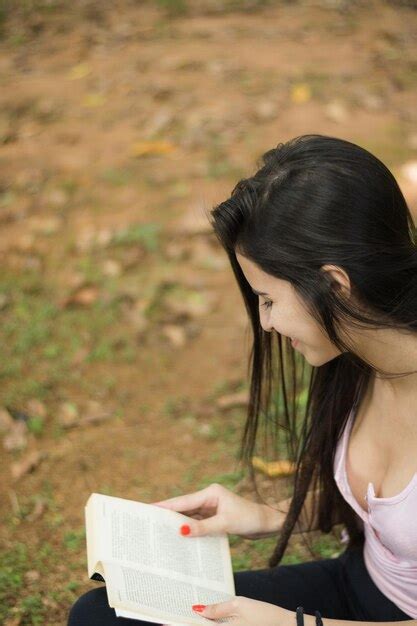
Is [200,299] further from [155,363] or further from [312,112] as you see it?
[312,112]

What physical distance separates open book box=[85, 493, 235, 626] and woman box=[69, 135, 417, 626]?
0.05 metres

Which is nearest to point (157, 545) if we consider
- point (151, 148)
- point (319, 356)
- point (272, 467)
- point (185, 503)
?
point (185, 503)

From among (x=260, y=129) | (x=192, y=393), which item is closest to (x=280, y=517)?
(x=192, y=393)

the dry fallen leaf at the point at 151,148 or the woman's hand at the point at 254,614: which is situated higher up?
the woman's hand at the point at 254,614

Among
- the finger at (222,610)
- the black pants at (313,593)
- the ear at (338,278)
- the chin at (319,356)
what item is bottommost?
the black pants at (313,593)

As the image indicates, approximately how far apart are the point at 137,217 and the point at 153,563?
256cm

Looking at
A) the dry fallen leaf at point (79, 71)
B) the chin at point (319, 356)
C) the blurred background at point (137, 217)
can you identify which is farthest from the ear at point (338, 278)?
the dry fallen leaf at point (79, 71)

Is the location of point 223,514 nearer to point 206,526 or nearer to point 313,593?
point 206,526

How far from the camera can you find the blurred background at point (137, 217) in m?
2.65

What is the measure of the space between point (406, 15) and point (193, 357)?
154 inches

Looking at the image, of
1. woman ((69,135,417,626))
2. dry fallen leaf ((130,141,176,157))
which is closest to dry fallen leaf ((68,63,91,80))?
dry fallen leaf ((130,141,176,157))

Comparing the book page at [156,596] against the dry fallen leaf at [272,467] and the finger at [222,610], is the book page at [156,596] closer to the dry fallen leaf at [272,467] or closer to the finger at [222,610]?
the finger at [222,610]

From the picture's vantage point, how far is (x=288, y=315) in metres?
1.50

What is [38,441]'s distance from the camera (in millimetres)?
2818
